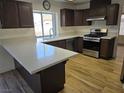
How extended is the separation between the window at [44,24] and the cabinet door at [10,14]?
1129 millimetres

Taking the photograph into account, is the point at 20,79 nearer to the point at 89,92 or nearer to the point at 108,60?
the point at 89,92

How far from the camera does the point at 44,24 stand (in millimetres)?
4203

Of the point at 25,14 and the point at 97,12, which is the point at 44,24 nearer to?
the point at 25,14

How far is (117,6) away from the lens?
350 centimetres

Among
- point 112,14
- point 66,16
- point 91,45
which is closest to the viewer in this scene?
point 112,14

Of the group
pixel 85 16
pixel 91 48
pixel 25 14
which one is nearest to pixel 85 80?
pixel 91 48

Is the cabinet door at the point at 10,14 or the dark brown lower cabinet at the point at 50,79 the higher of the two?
the cabinet door at the point at 10,14

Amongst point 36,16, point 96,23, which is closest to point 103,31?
point 96,23

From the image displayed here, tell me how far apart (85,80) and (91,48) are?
195 cm

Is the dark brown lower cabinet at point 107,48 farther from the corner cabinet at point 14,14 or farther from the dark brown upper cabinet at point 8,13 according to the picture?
the dark brown upper cabinet at point 8,13

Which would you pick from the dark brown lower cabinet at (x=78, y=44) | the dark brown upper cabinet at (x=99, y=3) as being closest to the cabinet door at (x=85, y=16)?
the dark brown upper cabinet at (x=99, y=3)

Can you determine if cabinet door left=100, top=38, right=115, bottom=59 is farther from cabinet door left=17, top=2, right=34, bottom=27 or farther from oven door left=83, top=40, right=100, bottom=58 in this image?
cabinet door left=17, top=2, right=34, bottom=27

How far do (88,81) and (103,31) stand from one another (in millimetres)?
2543

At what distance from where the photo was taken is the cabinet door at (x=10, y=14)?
2593 millimetres
